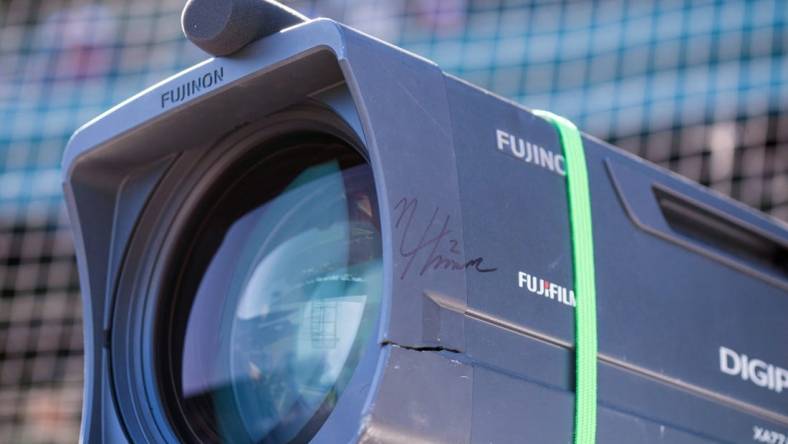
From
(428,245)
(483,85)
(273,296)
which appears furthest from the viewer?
(483,85)

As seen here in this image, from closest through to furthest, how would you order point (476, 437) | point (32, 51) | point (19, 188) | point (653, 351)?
point (476, 437) < point (653, 351) < point (19, 188) < point (32, 51)

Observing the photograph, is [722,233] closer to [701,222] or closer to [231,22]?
[701,222]

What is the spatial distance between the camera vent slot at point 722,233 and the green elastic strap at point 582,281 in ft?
0.29

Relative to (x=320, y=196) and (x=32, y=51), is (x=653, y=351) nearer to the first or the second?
(x=320, y=196)

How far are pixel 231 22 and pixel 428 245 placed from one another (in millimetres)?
170

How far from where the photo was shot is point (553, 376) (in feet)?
2.39

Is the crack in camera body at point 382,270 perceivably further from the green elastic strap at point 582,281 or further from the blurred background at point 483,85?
the blurred background at point 483,85

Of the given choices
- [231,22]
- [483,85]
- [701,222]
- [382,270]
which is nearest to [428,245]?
[382,270]

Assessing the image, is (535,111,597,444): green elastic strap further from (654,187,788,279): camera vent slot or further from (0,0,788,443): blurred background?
(0,0,788,443): blurred background

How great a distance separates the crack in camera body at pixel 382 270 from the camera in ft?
2.22

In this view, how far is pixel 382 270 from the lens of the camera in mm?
723

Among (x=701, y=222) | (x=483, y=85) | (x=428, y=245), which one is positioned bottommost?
(x=428, y=245)

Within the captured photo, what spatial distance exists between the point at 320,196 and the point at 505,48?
2590 millimetres

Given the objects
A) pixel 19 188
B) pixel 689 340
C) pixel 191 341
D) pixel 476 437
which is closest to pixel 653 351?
pixel 689 340
